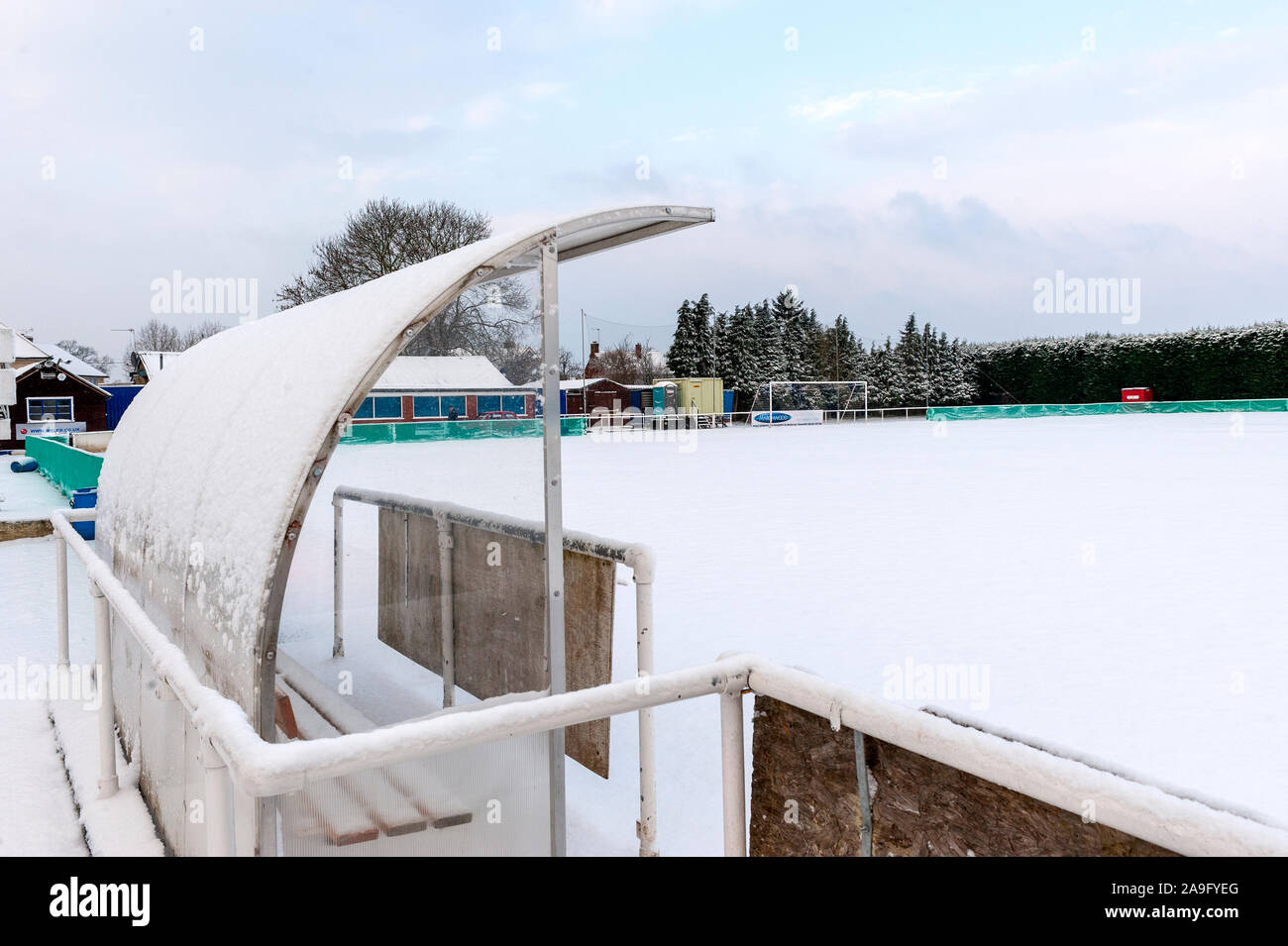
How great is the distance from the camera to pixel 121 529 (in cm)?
449

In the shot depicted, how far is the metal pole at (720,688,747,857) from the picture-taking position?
1975 millimetres

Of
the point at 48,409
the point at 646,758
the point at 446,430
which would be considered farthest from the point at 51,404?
the point at 646,758

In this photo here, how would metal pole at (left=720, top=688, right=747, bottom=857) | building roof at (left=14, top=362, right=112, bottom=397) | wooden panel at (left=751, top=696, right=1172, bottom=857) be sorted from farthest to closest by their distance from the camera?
building roof at (left=14, top=362, right=112, bottom=397), metal pole at (left=720, top=688, right=747, bottom=857), wooden panel at (left=751, top=696, right=1172, bottom=857)

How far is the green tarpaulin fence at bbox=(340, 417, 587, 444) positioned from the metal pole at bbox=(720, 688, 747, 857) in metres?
1.42

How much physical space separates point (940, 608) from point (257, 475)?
4.91m

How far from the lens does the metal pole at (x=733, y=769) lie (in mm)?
1975

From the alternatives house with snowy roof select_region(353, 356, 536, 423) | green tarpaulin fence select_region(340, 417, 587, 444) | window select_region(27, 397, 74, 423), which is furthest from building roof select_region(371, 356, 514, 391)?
window select_region(27, 397, 74, 423)

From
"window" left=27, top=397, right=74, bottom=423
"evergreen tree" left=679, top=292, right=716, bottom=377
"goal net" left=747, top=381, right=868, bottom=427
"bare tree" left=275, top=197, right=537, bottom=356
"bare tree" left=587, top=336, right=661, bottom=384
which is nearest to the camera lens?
"bare tree" left=275, top=197, right=537, bottom=356

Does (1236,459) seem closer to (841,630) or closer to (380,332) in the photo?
(841,630)

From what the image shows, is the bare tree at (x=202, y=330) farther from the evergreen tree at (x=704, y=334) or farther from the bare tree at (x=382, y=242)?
the bare tree at (x=382, y=242)

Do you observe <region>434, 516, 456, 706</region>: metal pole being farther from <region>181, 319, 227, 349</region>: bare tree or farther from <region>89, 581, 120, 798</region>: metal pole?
<region>181, 319, 227, 349</region>: bare tree

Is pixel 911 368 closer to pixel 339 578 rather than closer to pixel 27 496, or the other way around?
pixel 27 496

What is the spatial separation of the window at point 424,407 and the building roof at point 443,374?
46 millimetres

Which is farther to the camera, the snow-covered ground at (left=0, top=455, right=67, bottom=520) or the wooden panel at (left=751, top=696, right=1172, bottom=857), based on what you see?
the snow-covered ground at (left=0, top=455, right=67, bottom=520)
